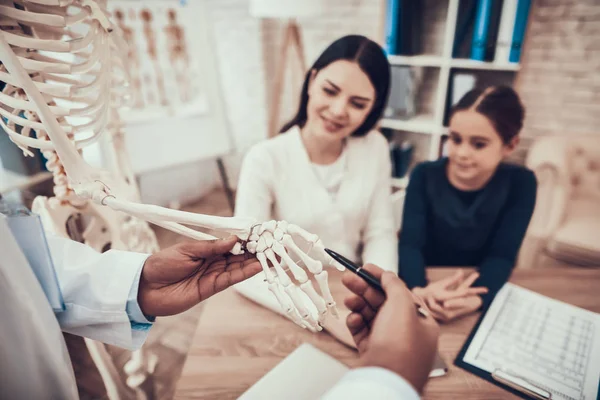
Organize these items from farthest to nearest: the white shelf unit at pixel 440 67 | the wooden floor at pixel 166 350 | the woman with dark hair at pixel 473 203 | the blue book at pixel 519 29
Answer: the white shelf unit at pixel 440 67
the blue book at pixel 519 29
the woman with dark hair at pixel 473 203
the wooden floor at pixel 166 350

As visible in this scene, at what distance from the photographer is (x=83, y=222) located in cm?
118

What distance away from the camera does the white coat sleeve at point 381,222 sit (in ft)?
4.28

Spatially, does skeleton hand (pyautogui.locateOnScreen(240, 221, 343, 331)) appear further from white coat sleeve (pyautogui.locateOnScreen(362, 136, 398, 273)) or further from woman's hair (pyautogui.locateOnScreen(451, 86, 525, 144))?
woman's hair (pyautogui.locateOnScreen(451, 86, 525, 144))

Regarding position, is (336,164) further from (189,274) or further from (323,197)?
(189,274)

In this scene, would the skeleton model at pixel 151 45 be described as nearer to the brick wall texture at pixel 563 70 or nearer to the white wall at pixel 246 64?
the white wall at pixel 246 64

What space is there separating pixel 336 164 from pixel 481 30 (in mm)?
1128

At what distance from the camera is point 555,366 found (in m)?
0.80

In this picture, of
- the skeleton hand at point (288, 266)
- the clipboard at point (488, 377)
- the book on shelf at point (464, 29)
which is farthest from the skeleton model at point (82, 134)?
the book on shelf at point (464, 29)

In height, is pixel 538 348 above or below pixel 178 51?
below

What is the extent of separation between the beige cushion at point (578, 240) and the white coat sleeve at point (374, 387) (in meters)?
1.87

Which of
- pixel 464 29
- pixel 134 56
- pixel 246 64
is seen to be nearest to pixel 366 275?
pixel 464 29

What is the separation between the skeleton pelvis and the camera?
1.00 m

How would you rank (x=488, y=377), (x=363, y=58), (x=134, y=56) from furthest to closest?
(x=134, y=56), (x=363, y=58), (x=488, y=377)


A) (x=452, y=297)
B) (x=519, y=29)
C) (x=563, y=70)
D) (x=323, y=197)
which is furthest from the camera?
(x=563, y=70)
